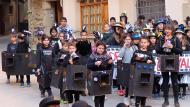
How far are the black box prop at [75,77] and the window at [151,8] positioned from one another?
30.8 feet

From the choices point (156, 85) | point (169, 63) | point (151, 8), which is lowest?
point (156, 85)

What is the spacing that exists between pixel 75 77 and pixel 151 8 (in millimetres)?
10009

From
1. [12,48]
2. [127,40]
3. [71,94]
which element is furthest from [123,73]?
[12,48]

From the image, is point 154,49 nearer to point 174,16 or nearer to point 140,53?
point 140,53

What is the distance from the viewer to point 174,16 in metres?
17.6

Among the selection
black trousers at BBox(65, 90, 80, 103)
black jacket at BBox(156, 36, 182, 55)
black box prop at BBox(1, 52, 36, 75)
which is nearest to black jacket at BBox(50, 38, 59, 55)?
black trousers at BBox(65, 90, 80, 103)

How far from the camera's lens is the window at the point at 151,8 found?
18734 mm

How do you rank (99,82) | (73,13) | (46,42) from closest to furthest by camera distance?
(99,82) → (46,42) → (73,13)

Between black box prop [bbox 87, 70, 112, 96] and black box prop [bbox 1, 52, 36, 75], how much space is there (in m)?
4.59

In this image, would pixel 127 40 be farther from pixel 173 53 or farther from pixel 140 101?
pixel 140 101

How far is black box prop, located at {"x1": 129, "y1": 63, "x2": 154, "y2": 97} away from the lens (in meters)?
9.18

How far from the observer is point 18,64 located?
540 inches

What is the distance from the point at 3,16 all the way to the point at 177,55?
3299cm

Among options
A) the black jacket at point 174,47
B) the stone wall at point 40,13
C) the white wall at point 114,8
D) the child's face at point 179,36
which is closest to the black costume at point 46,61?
the black jacket at point 174,47
